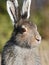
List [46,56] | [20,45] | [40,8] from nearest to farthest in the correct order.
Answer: [20,45], [46,56], [40,8]

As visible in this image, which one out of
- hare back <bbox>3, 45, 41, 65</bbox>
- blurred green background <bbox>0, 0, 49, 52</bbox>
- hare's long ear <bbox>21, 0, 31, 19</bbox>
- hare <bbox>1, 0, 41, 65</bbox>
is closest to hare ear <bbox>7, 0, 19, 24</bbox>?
hare <bbox>1, 0, 41, 65</bbox>

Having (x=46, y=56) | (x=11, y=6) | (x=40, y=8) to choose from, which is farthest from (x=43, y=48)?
(x=11, y=6)

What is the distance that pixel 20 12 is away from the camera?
8.35m

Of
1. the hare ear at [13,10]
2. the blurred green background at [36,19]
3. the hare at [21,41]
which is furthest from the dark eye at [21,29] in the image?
the blurred green background at [36,19]

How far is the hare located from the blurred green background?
357 cm

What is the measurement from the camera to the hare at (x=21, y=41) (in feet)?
26.2

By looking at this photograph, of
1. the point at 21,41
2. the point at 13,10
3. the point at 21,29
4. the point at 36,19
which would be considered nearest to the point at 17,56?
the point at 21,41

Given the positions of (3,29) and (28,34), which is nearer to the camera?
(28,34)

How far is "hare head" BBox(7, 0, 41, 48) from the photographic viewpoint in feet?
26.0

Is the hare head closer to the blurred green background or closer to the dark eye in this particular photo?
the dark eye

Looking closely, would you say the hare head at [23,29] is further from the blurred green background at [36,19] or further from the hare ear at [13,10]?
the blurred green background at [36,19]

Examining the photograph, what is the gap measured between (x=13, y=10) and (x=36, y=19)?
519 cm

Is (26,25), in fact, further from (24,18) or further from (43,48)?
(43,48)

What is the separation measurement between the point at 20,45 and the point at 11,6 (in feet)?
2.69
